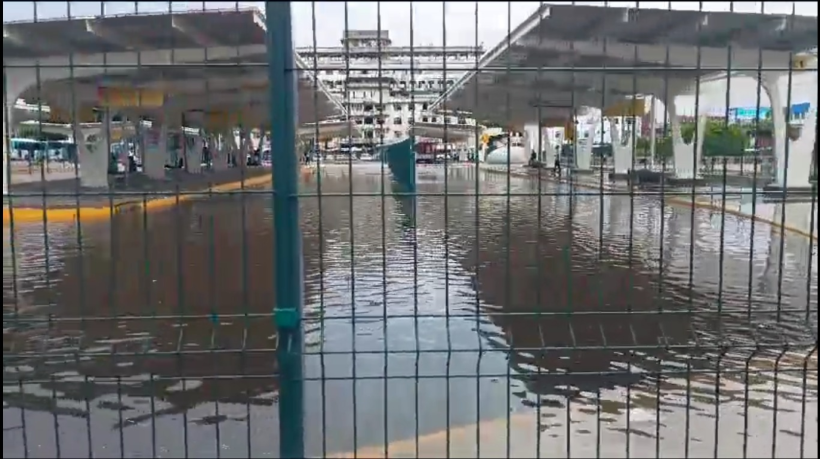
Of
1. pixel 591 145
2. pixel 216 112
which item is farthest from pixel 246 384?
pixel 591 145

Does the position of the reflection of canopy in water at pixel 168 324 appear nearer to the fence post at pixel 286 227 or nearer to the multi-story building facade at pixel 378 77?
the fence post at pixel 286 227

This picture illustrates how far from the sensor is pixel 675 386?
6.21 m

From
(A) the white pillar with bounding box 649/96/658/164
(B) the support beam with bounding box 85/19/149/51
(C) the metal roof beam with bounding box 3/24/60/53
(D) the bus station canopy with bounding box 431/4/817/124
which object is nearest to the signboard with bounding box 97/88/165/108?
(B) the support beam with bounding box 85/19/149/51

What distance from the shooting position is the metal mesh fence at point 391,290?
488 cm

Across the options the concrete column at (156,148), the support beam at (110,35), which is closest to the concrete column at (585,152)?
the concrete column at (156,148)

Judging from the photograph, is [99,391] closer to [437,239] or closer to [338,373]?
[338,373]

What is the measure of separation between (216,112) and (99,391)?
32.7 ft

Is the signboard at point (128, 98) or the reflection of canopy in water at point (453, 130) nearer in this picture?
the reflection of canopy in water at point (453, 130)

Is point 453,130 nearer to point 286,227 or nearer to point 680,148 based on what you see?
point 286,227

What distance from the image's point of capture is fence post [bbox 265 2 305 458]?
3.87m

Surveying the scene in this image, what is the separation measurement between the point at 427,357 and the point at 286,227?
3.49 meters

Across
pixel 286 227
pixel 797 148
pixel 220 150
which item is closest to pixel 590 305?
pixel 286 227

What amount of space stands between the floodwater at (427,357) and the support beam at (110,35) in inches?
128

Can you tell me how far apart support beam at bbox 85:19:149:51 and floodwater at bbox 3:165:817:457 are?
10.6 feet
